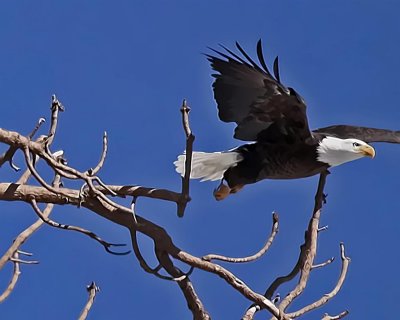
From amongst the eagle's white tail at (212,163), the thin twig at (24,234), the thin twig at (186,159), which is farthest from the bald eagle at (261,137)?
the thin twig at (186,159)

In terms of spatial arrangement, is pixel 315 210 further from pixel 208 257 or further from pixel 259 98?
pixel 259 98

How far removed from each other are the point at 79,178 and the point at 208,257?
1.44 feet

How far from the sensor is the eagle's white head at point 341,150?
3.48 m

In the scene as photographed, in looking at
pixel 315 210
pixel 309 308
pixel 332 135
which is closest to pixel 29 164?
pixel 309 308

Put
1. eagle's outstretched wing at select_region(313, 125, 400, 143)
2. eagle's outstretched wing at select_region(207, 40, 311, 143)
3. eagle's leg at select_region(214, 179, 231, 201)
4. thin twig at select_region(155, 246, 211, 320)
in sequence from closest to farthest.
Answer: thin twig at select_region(155, 246, 211, 320), eagle's outstretched wing at select_region(207, 40, 311, 143), eagle's leg at select_region(214, 179, 231, 201), eagle's outstretched wing at select_region(313, 125, 400, 143)

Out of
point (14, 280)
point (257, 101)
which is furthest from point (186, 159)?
point (257, 101)

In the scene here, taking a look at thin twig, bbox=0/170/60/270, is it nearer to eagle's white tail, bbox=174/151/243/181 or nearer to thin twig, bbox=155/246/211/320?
thin twig, bbox=155/246/211/320

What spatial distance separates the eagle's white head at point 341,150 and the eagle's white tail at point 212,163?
1.26ft

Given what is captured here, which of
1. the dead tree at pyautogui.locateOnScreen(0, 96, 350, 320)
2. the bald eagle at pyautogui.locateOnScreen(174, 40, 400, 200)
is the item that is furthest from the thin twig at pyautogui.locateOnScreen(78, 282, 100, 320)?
the bald eagle at pyautogui.locateOnScreen(174, 40, 400, 200)

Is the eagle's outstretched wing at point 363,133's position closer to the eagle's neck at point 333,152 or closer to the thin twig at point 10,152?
the eagle's neck at point 333,152

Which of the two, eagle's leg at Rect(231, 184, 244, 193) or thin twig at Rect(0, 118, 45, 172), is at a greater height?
eagle's leg at Rect(231, 184, 244, 193)

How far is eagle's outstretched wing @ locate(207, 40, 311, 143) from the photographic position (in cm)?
328

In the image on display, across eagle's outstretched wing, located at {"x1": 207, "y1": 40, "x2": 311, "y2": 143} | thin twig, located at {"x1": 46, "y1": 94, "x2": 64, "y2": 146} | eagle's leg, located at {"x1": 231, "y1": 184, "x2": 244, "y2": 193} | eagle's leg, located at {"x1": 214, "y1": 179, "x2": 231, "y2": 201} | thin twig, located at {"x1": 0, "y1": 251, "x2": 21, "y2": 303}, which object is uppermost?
eagle's outstretched wing, located at {"x1": 207, "y1": 40, "x2": 311, "y2": 143}

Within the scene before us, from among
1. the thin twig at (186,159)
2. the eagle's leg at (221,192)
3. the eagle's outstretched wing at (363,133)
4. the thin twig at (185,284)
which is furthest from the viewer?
the eagle's outstretched wing at (363,133)
